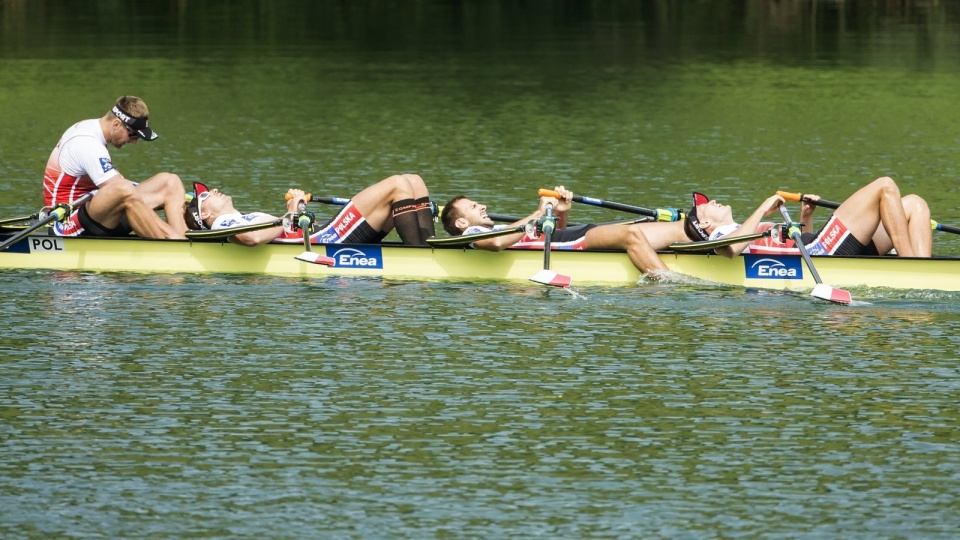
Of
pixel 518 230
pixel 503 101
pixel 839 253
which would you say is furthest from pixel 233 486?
pixel 503 101

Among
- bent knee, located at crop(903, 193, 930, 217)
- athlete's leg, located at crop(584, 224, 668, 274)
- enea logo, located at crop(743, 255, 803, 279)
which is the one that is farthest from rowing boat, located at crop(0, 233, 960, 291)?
bent knee, located at crop(903, 193, 930, 217)

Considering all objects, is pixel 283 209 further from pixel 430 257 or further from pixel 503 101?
pixel 503 101

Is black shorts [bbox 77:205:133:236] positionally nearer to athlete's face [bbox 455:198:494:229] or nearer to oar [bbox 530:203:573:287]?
athlete's face [bbox 455:198:494:229]

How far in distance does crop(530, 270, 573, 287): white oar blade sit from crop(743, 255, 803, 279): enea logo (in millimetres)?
1665

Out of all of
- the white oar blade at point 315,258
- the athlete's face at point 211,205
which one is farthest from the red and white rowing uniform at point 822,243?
the athlete's face at point 211,205

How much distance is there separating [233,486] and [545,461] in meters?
1.96

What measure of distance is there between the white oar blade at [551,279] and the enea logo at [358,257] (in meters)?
1.65

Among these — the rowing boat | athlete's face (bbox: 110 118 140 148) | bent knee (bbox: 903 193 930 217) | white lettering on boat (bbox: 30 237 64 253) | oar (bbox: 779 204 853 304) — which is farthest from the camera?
white lettering on boat (bbox: 30 237 64 253)

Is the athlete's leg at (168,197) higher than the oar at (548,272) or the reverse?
higher

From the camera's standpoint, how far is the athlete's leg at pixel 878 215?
51.9ft

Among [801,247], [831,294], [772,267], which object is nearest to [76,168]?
[772,267]

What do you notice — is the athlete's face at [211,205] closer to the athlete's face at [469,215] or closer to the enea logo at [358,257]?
the enea logo at [358,257]

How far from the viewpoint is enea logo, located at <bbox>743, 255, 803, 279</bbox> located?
16.2m

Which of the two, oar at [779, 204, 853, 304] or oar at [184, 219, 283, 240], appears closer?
oar at [779, 204, 853, 304]
